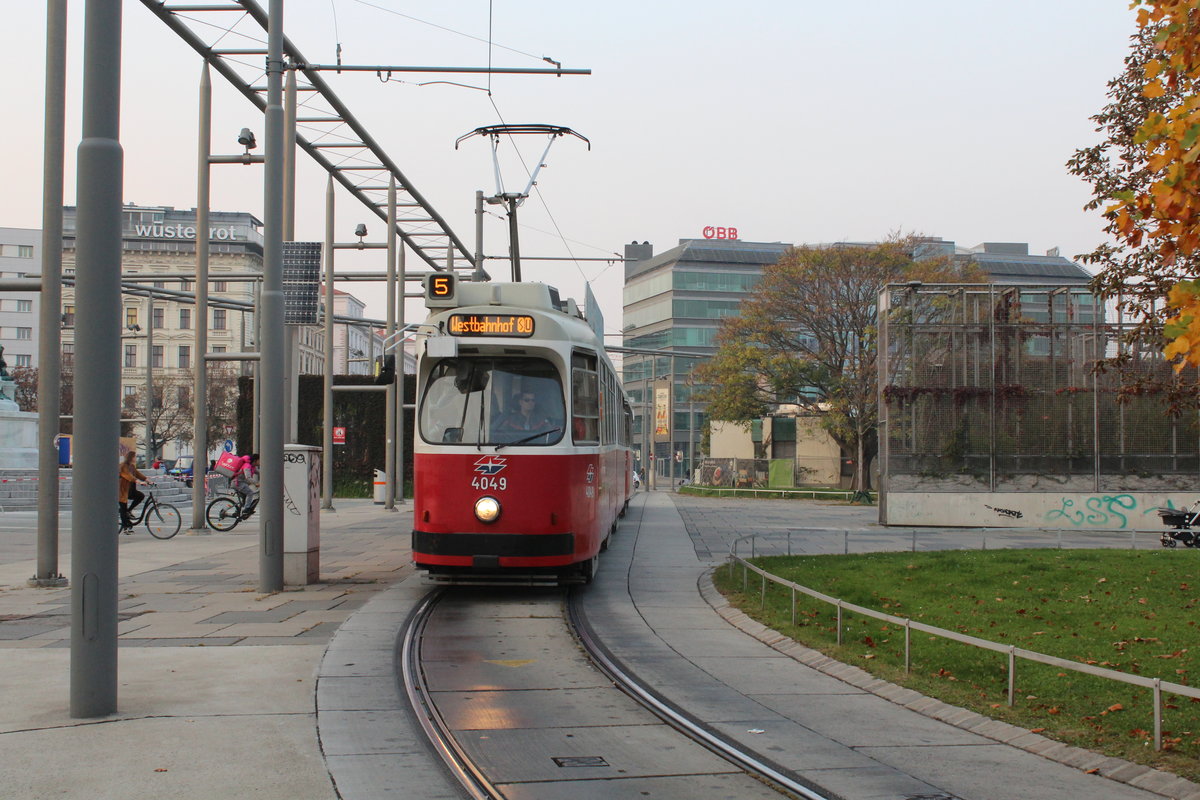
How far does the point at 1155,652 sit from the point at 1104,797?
440cm

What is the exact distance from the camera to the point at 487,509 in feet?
43.9

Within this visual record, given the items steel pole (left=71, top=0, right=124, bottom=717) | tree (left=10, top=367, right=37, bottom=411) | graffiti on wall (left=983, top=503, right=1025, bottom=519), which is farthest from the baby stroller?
tree (left=10, top=367, right=37, bottom=411)

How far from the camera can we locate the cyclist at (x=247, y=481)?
26.9 meters

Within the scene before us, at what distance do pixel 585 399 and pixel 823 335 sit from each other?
132ft

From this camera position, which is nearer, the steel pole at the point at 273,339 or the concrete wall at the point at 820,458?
the steel pole at the point at 273,339

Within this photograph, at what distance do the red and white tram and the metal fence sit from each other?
18.8m

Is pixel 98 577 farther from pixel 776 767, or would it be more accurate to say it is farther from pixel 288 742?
pixel 776 767

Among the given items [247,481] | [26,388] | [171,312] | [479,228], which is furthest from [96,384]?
[171,312]

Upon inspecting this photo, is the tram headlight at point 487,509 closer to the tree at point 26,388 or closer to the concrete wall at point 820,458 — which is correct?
the concrete wall at point 820,458

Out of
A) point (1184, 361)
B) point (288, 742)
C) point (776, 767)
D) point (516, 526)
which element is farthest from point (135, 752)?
point (516, 526)

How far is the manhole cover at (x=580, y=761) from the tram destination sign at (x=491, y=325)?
7430 mm

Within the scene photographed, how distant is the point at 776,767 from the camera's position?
21.9 ft

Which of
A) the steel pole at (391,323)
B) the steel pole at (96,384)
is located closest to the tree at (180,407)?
the steel pole at (391,323)

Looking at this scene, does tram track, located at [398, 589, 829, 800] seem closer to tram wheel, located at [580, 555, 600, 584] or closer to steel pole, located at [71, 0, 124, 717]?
steel pole, located at [71, 0, 124, 717]
